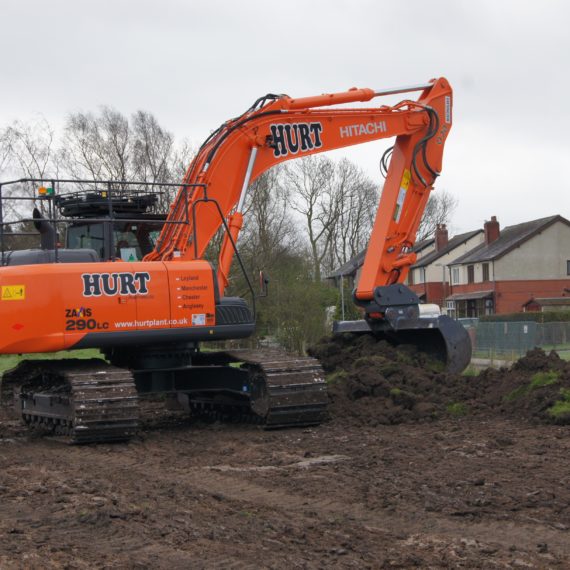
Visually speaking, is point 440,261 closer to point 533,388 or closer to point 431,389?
point 431,389

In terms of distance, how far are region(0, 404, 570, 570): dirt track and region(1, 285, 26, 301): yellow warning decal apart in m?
1.74

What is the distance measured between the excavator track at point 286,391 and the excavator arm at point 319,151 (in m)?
1.27

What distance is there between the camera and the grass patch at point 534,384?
12.3 meters

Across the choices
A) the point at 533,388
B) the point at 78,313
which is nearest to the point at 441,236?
the point at 533,388

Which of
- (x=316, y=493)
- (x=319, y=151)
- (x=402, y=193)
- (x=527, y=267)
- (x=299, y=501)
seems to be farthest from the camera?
(x=527, y=267)

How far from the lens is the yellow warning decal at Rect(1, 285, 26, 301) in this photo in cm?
1067

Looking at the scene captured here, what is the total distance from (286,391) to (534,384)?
332 cm

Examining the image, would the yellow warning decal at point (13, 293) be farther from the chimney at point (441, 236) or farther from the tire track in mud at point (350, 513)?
the chimney at point (441, 236)

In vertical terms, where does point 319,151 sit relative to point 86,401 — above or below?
above

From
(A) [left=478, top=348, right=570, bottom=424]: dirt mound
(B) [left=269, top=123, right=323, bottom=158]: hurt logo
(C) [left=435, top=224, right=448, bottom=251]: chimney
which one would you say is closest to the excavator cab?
(B) [left=269, top=123, right=323, bottom=158]: hurt logo

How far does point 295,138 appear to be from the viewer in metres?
13.5

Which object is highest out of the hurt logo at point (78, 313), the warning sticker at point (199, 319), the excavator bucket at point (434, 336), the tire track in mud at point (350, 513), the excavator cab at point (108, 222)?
the excavator cab at point (108, 222)

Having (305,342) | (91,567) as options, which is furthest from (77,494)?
(305,342)

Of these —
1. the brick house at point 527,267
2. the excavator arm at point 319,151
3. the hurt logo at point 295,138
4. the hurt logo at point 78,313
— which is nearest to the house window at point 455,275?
the brick house at point 527,267
